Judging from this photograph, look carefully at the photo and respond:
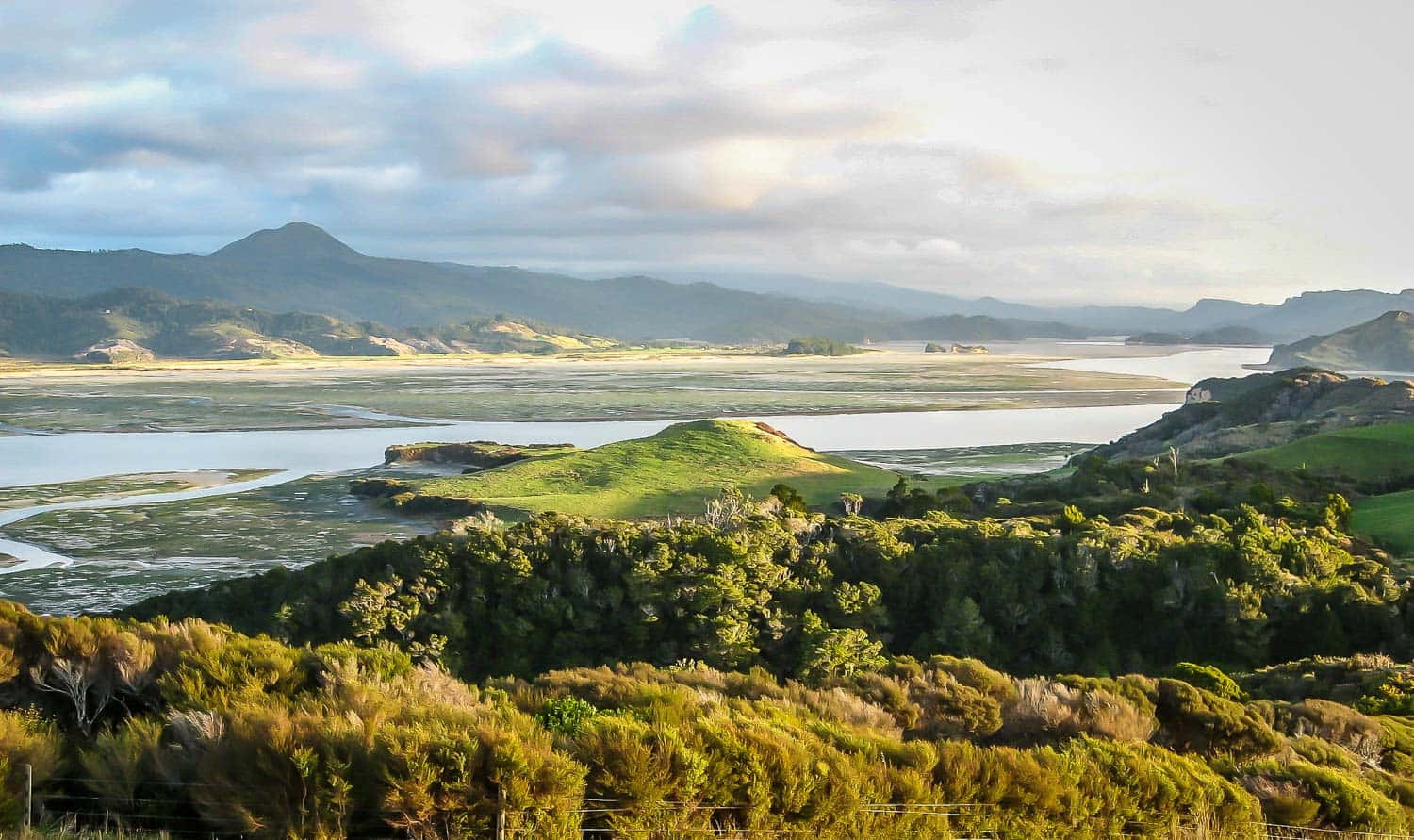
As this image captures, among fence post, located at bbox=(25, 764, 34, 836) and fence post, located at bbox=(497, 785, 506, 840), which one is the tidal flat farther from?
fence post, located at bbox=(497, 785, 506, 840)

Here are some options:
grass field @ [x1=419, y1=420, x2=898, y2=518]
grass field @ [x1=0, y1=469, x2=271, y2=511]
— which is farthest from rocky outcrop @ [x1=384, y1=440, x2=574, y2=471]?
grass field @ [x1=0, y1=469, x2=271, y2=511]

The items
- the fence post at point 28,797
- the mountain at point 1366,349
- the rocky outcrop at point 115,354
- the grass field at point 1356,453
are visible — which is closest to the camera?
the fence post at point 28,797

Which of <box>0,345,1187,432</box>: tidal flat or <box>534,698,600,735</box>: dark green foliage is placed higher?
<box>534,698,600,735</box>: dark green foliage

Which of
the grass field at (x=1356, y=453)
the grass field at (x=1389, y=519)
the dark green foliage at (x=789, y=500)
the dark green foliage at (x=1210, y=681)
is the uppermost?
the grass field at (x=1356, y=453)

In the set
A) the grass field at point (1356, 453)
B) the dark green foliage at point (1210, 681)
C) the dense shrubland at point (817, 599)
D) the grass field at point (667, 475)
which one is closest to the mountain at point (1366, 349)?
the grass field at point (1356, 453)

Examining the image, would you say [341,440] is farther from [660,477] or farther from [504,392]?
[504,392]

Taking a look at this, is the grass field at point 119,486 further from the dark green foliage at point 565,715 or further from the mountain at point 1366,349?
the mountain at point 1366,349

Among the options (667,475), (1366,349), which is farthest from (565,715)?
(1366,349)
